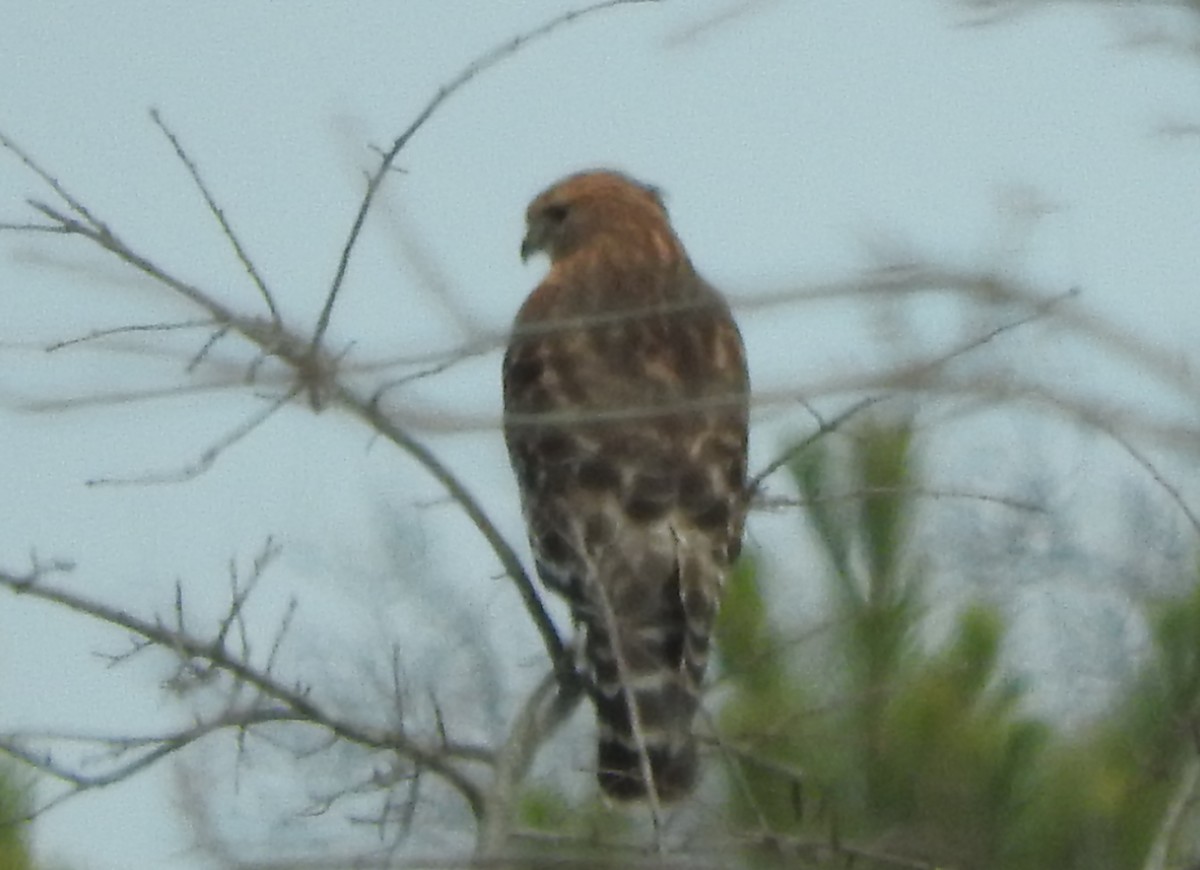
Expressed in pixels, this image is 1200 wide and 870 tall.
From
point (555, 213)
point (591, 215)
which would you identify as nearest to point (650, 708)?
point (591, 215)

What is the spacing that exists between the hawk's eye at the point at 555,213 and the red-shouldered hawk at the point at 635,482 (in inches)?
13.3

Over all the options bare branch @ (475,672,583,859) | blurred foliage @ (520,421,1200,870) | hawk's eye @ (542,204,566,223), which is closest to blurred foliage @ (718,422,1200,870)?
blurred foliage @ (520,421,1200,870)

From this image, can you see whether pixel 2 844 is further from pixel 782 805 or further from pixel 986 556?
pixel 986 556

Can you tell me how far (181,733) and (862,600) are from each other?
2.58 meters

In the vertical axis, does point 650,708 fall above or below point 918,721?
above

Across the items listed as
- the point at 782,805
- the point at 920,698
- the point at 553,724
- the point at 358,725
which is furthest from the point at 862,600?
the point at 358,725

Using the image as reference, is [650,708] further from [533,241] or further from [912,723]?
[533,241]

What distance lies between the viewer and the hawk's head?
259 inches

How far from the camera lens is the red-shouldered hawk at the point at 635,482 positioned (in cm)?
507

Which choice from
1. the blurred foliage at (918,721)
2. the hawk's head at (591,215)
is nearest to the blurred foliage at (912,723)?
the blurred foliage at (918,721)

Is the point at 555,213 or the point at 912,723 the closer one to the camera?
the point at 912,723

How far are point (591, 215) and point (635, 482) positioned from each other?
4.07 ft

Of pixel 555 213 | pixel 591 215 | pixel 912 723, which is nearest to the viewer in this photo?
pixel 912 723

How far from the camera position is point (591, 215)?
6.62m
